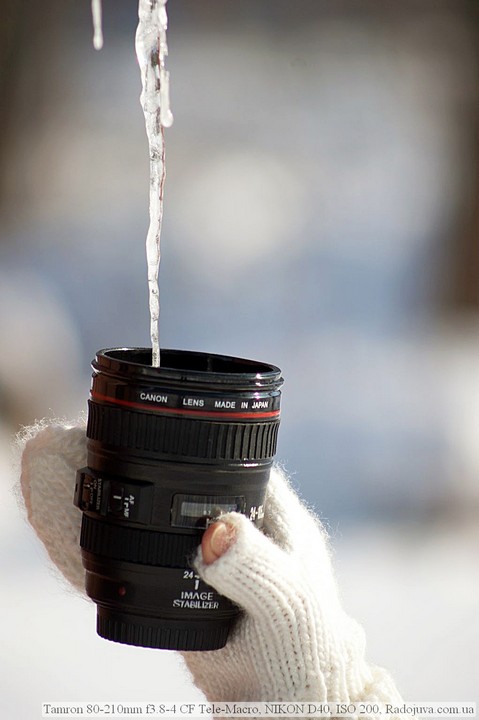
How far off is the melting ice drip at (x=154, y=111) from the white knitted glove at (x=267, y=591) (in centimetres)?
14

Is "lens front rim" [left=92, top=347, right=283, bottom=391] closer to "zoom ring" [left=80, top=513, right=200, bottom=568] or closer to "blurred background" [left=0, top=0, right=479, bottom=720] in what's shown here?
"zoom ring" [left=80, top=513, right=200, bottom=568]

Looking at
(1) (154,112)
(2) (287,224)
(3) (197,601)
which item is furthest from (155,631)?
(2) (287,224)

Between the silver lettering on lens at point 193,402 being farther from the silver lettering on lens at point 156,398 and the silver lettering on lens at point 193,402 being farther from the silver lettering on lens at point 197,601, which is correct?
the silver lettering on lens at point 197,601

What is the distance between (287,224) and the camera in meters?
2.22

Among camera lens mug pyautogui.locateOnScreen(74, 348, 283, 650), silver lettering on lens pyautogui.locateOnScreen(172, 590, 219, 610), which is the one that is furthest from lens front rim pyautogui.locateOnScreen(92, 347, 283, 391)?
silver lettering on lens pyautogui.locateOnScreen(172, 590, 219, 610)

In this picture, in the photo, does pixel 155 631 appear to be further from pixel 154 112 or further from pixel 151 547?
pixel 154 112

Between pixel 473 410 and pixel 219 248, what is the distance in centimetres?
68

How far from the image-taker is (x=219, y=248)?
219 cm

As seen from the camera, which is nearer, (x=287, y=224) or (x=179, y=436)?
(x=179, y=436)

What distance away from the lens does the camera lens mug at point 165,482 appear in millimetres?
590

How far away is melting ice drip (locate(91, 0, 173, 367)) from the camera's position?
63cm

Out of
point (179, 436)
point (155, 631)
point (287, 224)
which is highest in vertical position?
point (287, 224)

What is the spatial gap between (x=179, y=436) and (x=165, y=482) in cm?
3

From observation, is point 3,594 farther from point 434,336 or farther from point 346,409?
point 434,336
